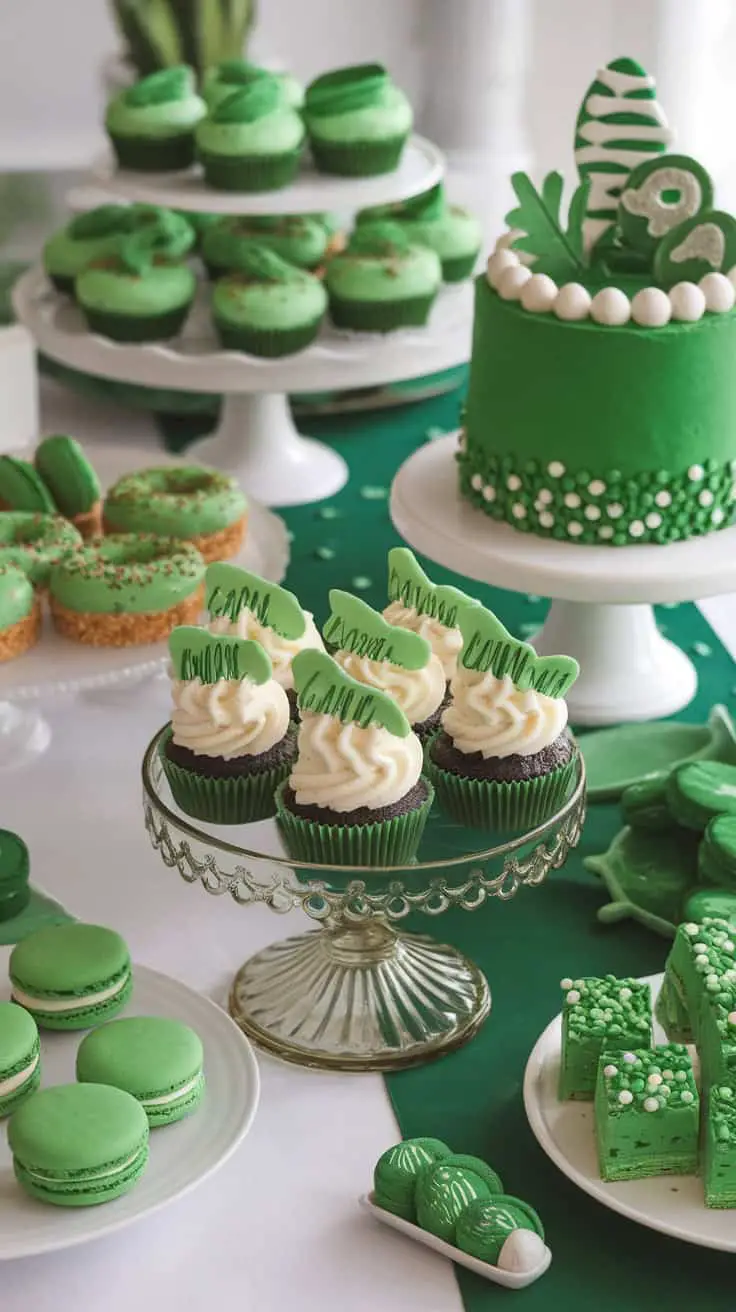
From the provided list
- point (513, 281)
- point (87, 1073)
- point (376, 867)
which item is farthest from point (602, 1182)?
point (513, 281)

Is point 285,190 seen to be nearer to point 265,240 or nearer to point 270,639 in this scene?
point 265,240

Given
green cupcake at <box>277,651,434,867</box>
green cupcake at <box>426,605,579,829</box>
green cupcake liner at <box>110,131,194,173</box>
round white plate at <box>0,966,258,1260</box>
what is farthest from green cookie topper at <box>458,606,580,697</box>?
A: green cupcake liner at <box>110,131,194,173</box>

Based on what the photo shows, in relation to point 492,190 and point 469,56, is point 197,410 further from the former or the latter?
point 469,56

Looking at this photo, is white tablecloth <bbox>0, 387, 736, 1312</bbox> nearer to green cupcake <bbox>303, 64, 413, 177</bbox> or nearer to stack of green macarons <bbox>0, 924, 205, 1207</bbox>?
stack of green macarons <bbox>0, 924, 205, 1207</bbox>

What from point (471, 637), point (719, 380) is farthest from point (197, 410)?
point (471, 637)

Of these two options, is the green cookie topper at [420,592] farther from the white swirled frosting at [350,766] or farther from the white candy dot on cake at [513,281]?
the white candy dot on cake at [513,281]

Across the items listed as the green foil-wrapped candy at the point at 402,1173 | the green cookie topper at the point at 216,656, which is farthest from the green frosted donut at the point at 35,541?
the green foil-wrapped candy at the point at 402,1173
